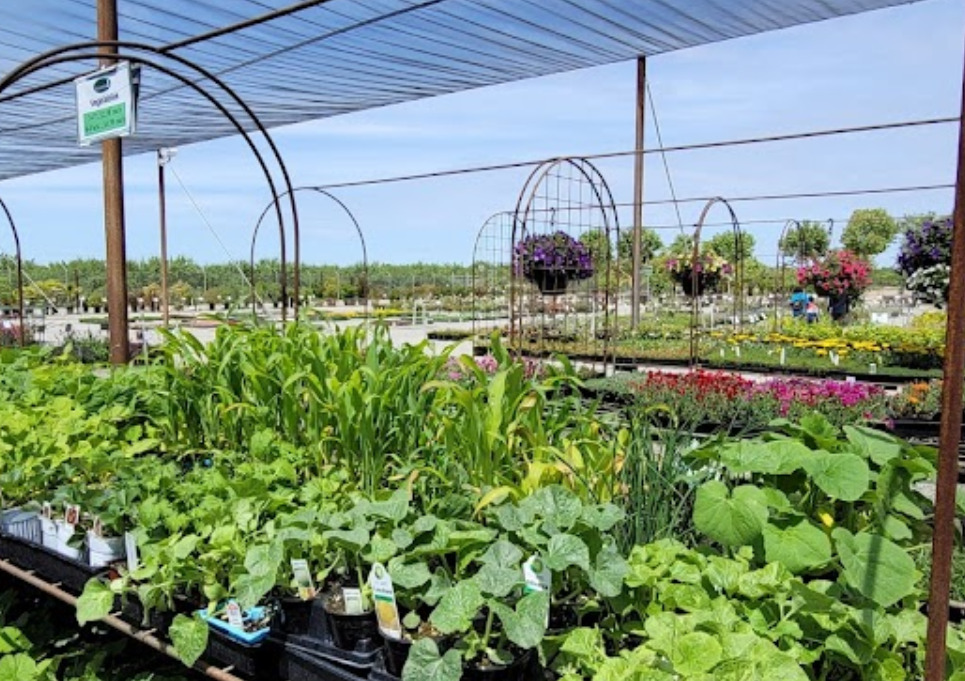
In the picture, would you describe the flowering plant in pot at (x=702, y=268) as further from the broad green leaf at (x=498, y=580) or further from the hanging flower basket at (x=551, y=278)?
the broad green leaf at (x=498, y=580)

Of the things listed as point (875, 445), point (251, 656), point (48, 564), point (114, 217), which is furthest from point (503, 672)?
point (114, 217)

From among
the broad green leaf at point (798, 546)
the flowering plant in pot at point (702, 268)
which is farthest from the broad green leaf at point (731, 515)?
the flowering plant in pot at point (702, 268)

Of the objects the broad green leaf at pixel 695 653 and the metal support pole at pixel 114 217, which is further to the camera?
Answer: the metal support pole at pixel 114 217

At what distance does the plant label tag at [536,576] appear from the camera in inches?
47.2

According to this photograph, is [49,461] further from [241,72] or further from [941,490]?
[241,72]

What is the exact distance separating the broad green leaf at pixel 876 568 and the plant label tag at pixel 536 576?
43cm

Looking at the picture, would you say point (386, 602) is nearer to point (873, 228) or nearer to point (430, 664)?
point (430, 664)

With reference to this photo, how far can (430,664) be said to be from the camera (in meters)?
1.11

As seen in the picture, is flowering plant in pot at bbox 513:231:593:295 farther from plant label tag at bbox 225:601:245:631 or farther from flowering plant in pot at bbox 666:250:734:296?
plant label tag at bbox 225:601:245:631

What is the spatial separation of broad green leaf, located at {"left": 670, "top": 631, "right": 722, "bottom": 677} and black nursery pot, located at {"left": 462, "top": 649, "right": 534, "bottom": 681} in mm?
271

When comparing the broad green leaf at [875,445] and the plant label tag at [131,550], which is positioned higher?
the broad green leaf at [875,445]

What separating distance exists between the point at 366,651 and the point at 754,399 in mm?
3550

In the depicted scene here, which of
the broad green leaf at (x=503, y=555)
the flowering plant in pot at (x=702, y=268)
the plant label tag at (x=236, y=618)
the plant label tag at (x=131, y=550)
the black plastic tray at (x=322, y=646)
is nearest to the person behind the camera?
the broad green leaf at (x=503, y=555)

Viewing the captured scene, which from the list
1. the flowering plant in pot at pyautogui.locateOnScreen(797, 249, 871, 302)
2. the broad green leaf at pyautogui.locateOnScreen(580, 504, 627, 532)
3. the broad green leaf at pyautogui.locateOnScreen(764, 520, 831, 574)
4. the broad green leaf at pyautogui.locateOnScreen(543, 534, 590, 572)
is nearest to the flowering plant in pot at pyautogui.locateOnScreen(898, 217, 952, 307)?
the flowering plant in pot at pyautogui.locateOnScreen(797, 249, 871, 302)
